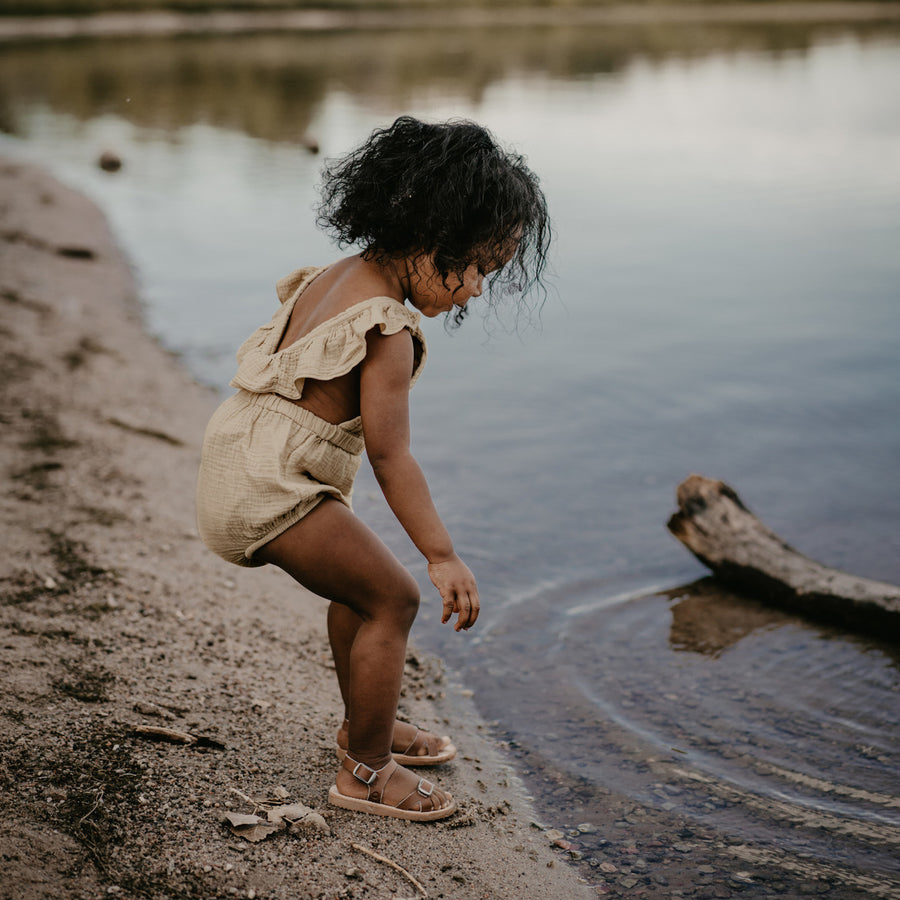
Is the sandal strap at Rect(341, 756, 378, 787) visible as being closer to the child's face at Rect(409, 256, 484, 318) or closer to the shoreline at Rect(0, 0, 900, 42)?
the child's face at Rect(409, 256, 484, 318)

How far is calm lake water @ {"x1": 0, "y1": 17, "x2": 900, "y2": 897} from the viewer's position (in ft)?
11.2

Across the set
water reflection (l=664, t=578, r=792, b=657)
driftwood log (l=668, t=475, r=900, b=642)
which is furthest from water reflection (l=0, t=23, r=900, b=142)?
water reflection (l=664, t=578, r=792, b=657)

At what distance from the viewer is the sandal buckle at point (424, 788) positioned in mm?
2699

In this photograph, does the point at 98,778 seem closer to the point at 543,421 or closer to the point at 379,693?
the point at 379,693

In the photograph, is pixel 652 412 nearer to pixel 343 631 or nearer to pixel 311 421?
pixel 343 631

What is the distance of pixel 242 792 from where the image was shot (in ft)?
8.39

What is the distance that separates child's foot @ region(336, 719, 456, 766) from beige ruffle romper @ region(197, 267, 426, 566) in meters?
0.81

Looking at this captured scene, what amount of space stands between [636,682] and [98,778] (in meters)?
2.14

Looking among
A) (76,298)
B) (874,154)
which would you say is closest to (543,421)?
(76,298)

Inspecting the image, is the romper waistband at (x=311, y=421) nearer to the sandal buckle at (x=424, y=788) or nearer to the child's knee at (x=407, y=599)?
the child's knee at (x=407, y=599)

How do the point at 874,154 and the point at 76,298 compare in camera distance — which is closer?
the point at 76,298

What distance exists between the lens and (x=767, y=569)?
4.43 meters

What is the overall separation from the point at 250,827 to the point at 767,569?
9.06 ft

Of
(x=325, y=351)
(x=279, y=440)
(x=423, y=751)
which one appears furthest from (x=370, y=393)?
(x=423, y=751)
